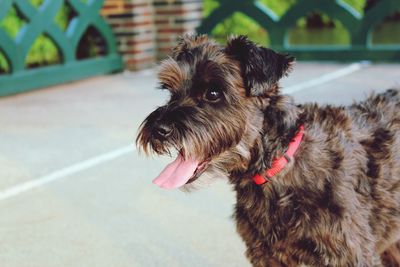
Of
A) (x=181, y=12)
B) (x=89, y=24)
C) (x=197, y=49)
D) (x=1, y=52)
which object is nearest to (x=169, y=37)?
(x=181, y=12)

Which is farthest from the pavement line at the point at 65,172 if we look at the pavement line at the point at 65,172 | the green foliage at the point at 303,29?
the green foliage at the point at 303,29

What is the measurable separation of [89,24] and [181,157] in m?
7.12

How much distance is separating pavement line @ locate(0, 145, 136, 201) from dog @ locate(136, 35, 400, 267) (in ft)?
8.08

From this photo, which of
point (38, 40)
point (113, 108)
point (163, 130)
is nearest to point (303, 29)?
point (38, 40)

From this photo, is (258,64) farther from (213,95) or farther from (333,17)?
(333,17)

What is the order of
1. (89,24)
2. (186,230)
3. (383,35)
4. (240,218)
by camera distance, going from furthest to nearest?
(383,35)
(89,24)
(186,230)
(240,218)

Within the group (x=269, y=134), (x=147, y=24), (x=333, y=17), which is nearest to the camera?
(x=269, y=134)

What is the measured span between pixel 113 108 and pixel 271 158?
497cm

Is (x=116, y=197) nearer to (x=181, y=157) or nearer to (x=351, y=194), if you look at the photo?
(x=181, y=157)

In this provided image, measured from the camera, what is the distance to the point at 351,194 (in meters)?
3.03

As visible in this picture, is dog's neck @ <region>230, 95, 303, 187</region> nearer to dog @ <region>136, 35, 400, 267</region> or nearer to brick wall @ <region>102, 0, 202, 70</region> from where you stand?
dog @ <region>136, 35, 400, 267</region>

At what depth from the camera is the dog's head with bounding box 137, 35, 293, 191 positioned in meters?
2.98

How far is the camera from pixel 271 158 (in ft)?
10.0

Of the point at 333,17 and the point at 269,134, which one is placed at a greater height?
the point at 269,134
